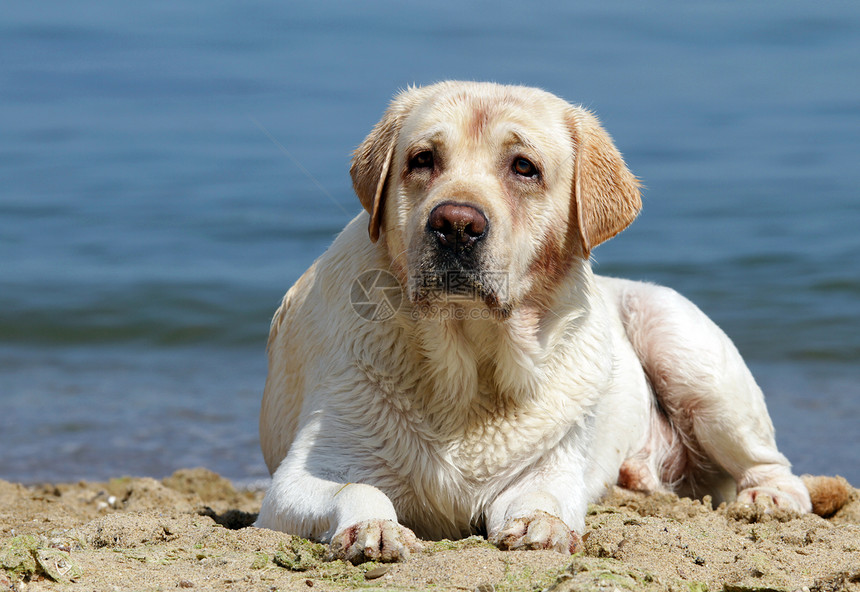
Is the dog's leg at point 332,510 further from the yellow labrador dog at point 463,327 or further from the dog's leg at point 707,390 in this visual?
the dog's leg at point 707,390

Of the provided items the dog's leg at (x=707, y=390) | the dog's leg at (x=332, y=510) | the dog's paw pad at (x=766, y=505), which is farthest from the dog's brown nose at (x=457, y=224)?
the dog's leg at (x=707, y=390)

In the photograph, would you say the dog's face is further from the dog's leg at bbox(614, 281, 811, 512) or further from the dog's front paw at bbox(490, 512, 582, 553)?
the dog's leg at bbox(614, 281, 811, 512)

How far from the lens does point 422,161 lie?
12.6ft

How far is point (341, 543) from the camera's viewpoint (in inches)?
126

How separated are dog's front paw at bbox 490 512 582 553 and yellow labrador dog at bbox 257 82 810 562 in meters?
0.01

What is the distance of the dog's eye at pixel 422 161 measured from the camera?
3.81 m

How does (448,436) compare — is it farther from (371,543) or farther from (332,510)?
(371,543)

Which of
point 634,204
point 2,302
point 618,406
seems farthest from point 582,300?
point 2,302

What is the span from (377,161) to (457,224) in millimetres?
736

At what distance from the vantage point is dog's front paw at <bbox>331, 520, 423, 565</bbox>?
315 centimetres

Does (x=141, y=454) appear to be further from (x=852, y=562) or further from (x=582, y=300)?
(x=852, y=562)

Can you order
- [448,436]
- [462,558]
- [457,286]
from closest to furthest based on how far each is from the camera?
[462,558] < [457,286] < [448,436]

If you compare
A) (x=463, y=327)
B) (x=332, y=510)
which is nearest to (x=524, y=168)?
(x=463, y=327)

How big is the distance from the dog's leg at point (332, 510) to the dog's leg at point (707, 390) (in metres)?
2.11
